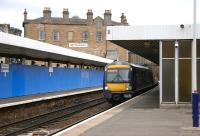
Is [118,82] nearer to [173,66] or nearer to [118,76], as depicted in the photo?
[118,76]

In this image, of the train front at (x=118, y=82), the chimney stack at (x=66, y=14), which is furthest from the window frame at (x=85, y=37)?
the train front at (x=118, y=82)

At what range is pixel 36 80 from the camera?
28.6 meters

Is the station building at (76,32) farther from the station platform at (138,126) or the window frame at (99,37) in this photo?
the station platform at (138,126)

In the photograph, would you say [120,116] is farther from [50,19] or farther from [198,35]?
[50,19]

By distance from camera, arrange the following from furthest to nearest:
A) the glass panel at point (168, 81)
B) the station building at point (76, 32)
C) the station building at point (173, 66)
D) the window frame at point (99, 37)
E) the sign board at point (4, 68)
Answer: the window frame at point (99, 37) → the station building at point (76, 32) → the glass panel at point (168, 81) → the station building at point (173, 66) → the sign board at point (4, 68)

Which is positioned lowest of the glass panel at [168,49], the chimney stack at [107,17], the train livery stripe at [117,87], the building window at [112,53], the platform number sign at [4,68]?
the train livery stripe at [117,87]

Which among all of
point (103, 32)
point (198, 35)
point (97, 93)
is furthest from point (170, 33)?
point (103, 32)

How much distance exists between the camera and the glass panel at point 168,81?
76.4 feet

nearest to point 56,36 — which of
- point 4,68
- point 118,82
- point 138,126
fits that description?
point 118,82

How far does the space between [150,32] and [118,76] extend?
306 inches

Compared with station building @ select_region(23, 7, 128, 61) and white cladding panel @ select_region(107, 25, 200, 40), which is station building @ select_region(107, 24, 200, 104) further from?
station building @ select_region(23, 7, 128, 61)

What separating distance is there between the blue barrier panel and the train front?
3.96 metres

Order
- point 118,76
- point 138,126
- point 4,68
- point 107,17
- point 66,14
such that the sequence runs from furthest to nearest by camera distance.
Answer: point 66,14 → point 107,17 → point 118,76 → point 4,68 → point 138,126

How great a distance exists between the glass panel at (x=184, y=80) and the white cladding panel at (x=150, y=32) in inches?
54.9
